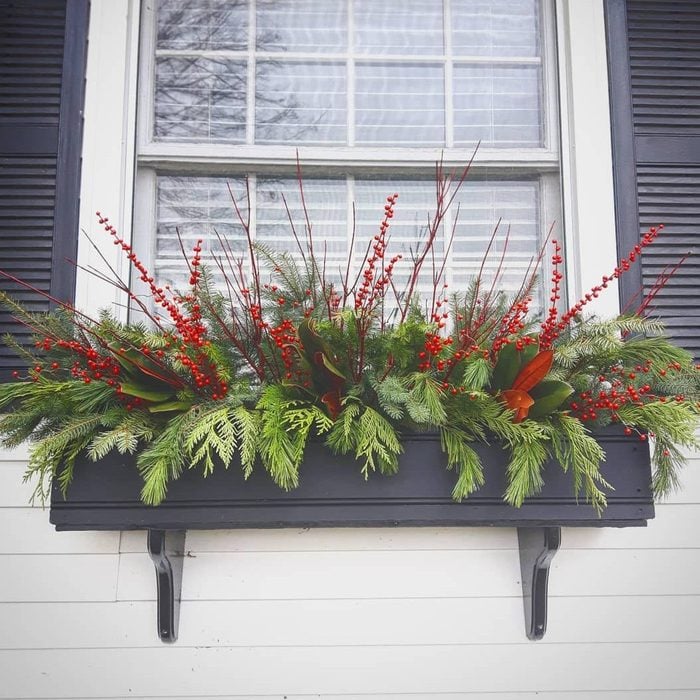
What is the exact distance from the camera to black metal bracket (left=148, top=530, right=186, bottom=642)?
1769 millimetres

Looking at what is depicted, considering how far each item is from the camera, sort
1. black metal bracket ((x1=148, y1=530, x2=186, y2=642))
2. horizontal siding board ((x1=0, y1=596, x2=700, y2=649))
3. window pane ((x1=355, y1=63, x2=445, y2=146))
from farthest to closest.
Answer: window pane ((x1=355, y1=63, x2=445, y2=146)), horizontal siding board ((x1=0, y1=596, x2=700, y2=649)), black metal bracket ((x1=148, y1=530, x2=186, y2=642))

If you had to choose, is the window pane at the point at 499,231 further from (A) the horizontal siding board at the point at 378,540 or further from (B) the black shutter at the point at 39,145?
(B) the black shutter at the point at 39,145

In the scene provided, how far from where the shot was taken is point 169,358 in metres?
1.68

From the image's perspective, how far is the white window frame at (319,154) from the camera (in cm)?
210

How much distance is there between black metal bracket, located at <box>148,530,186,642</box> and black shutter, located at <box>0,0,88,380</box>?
55 centimetres

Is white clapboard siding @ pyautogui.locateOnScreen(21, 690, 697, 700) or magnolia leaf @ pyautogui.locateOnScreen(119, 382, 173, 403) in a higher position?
magnolia leaf @ pyautogui.locateOnScreen(119, 382, 173, 403)

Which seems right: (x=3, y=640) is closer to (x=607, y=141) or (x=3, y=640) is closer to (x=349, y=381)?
(x=349, y=381)

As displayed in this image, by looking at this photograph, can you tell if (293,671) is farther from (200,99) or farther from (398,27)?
(398,27)

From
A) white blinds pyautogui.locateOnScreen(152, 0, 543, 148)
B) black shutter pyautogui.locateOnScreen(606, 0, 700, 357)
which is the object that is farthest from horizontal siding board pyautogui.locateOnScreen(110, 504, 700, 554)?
white blinds pyautogui.locateOnScreen(152, 0, 543, 148)

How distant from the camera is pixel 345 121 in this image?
7.47ft

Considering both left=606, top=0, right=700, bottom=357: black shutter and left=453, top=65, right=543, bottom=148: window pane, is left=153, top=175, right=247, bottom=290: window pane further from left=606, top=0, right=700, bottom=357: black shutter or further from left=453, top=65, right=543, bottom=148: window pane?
left=606, top=0, right=700, bottom=357: black shutter

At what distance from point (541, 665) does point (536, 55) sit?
1569 millimetres

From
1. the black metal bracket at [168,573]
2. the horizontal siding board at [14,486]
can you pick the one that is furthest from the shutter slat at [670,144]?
the horizontal siding board at [14,486]

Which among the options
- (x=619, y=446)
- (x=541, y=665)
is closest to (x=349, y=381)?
(x=619, y=446)
